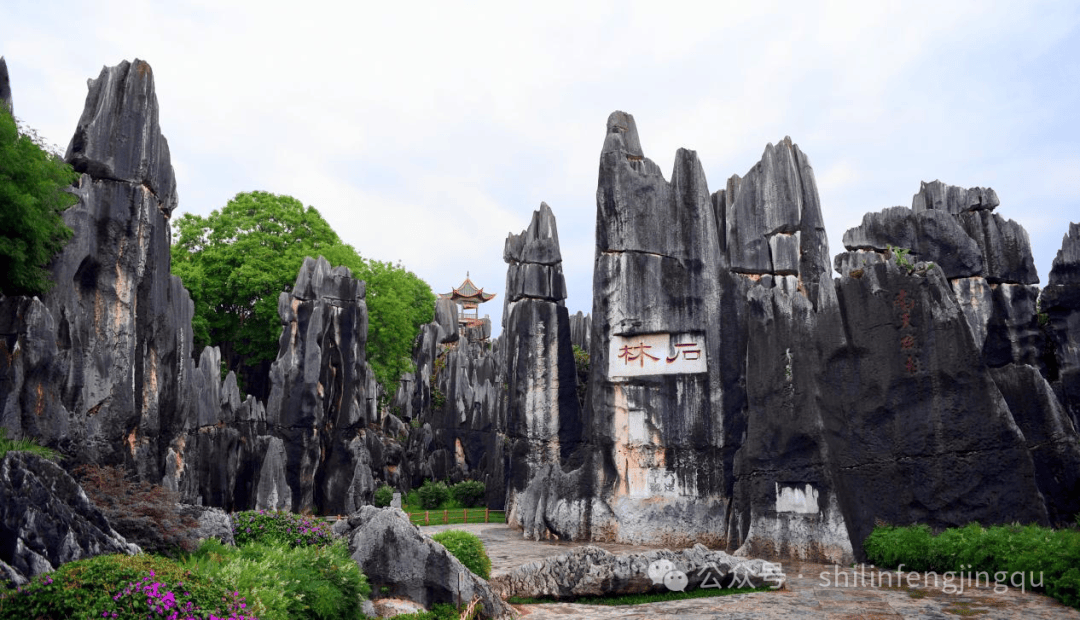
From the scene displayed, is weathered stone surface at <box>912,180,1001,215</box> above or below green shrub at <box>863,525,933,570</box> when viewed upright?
above

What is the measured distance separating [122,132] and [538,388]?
12.9m

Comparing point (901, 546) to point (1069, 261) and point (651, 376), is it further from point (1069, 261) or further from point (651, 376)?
point (1069, 261)

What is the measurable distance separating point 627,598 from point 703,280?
10680 mm

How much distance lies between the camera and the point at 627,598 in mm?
12047

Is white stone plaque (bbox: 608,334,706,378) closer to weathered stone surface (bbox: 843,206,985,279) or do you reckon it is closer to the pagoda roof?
weathered stone surface (bbox: 843,206,985,279)

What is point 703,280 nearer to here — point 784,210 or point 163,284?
point 784,210

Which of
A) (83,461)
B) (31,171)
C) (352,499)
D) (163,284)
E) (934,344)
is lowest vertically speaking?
(352,499)

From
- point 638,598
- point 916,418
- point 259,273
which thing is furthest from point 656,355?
point 259,273

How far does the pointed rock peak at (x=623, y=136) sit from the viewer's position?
2208cm

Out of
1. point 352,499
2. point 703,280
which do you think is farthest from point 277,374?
point 703,280

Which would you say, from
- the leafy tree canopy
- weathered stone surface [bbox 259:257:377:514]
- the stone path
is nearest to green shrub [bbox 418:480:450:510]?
weathered stone surface [bbox 259:257:377:514]

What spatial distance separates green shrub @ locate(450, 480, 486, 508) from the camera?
31.7 metres

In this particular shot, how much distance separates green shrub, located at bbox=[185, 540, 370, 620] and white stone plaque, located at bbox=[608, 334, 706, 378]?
1177 cm

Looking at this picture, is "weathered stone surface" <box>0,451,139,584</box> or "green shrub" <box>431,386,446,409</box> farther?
"green shrub" <box>431,386,446,409</box>
